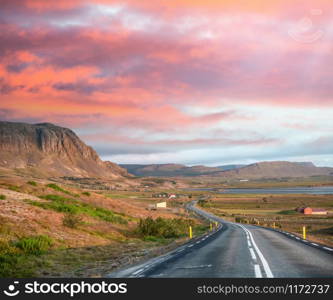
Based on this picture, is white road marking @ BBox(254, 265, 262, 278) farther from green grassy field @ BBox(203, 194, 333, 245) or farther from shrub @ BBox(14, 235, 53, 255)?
green grassy field @ BBox(203, 194, 333, 245)

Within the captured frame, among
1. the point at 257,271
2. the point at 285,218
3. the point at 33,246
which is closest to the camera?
the point at 257,271

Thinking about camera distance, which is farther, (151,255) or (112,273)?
(151,255)

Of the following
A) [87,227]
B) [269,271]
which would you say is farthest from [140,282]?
[87,227]

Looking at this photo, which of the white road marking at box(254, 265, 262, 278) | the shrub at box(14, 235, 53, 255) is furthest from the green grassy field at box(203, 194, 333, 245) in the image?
the shrub at box(14, 235, 53, 255)

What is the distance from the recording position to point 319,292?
9844 millimetres

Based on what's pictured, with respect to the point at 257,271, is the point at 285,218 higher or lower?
lower

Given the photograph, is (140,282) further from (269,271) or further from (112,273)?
(269,271)

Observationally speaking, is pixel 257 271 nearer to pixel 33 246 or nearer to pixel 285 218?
pixel 33 246

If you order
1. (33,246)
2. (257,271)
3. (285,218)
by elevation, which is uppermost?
(257,271)

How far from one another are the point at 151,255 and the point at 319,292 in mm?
11134

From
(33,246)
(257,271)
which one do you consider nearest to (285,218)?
(33,246)

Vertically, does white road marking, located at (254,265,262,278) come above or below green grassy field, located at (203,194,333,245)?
above

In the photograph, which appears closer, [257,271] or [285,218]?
[257,271]

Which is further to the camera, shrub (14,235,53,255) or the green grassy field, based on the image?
the green grassy field
